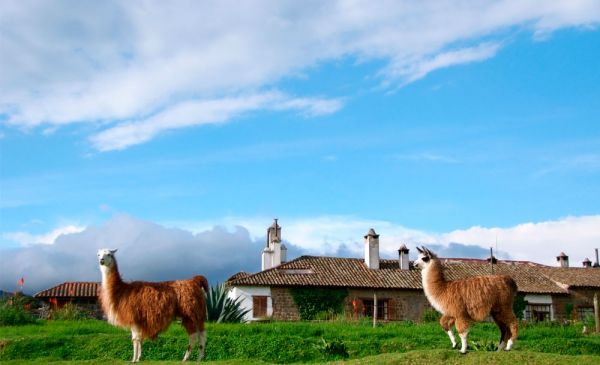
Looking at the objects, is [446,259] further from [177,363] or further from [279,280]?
[177,363]

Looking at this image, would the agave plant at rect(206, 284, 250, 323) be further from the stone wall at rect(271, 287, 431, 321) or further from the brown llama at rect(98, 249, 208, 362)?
the brown llama at rect(98, 249, 208, 362)

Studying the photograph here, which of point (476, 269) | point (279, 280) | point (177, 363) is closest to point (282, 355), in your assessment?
point (177, 363)

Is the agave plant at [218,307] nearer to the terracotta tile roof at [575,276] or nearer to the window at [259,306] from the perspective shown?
the window at [259,306]

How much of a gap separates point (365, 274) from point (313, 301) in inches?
164

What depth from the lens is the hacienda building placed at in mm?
37906

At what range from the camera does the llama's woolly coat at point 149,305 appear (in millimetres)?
15961

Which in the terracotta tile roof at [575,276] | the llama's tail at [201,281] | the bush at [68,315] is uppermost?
the terracotta tile roof at [575,276]

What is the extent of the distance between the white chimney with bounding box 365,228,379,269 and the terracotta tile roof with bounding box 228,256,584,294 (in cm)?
39

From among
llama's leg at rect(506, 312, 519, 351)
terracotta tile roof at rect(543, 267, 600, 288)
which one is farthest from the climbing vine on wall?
llama's leg at rect(506, 312, 519, 351)

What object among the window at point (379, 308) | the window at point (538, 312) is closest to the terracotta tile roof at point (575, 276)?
the window at point (538, 312)

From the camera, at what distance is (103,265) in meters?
16.2

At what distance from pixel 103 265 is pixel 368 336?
11553 mm

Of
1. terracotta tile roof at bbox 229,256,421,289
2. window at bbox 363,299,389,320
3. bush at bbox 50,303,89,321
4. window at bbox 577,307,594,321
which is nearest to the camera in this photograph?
bush at bbox 50,303,89,321

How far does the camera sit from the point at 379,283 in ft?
130
